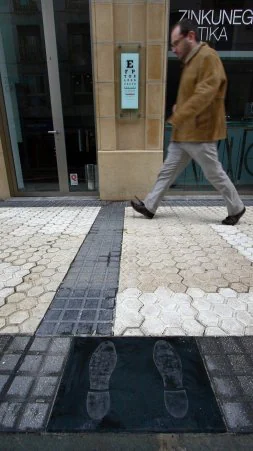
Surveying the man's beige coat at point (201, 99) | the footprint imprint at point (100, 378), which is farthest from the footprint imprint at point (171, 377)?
the man's beige coat at point (201, 99)

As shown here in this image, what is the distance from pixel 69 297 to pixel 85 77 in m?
3.99

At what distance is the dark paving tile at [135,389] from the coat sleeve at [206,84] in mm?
2443

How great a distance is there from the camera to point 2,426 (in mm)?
1262

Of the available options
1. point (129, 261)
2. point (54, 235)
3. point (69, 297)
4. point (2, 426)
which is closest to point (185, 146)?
point (129, 261)

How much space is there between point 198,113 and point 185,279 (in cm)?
187

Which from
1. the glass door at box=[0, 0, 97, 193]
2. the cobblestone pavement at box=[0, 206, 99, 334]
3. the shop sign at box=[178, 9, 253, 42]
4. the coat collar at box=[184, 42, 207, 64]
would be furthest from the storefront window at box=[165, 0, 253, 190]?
the cobblestone pavement at box=[0, 206, 99, 334]

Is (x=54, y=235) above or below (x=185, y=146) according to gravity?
below

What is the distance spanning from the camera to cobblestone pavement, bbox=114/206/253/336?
1868 millimetres

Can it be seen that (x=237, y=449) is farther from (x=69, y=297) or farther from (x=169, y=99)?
(x=169, y=99)

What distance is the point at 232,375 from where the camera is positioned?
4.88 ft

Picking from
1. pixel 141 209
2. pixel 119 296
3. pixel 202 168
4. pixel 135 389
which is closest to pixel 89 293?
pixel 119 296

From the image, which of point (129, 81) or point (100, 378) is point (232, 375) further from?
point (129, 81)

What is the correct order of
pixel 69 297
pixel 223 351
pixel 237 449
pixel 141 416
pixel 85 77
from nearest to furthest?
pixel 237 449 < pixel 141 416 < pixel 223 351 < pixel 69 297 < pixel 85 77

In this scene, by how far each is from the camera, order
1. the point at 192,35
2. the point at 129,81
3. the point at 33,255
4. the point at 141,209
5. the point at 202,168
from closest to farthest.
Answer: the point at 33,255
the point at 192,35
the point at 202,168
the point at 141,209
the point at 129,81
